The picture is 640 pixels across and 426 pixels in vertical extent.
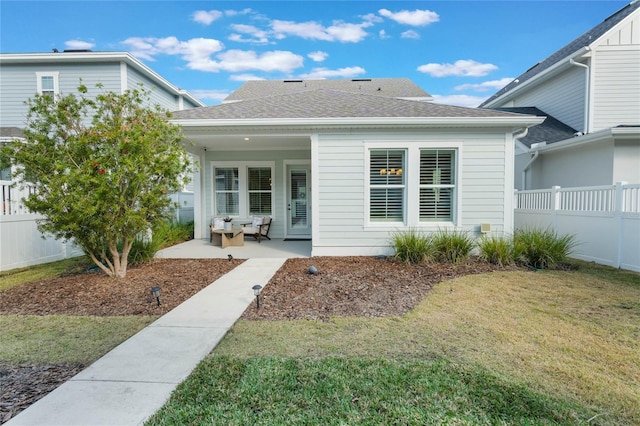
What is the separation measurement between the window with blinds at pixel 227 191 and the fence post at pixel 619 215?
936cm

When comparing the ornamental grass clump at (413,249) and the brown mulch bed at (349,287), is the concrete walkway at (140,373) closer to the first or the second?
the brown mulch bed at (349,287)

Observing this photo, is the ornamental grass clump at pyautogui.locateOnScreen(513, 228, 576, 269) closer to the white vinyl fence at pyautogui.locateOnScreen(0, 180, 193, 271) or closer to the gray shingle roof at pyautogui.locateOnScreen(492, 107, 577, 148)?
the gray shingle roof at pyautogui.locateOnScreen(492, 107, 577, 148)

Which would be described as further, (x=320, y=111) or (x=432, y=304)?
(x=320, y=111)

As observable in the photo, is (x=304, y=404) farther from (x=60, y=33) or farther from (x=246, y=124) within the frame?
(x=60, y=33)

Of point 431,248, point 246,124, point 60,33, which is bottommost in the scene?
point 431,248

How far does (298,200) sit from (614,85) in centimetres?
1122

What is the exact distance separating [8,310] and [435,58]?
19231 mm

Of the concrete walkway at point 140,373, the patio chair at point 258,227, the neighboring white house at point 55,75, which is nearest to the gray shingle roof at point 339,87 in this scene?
the neighboring white house at point 55,75

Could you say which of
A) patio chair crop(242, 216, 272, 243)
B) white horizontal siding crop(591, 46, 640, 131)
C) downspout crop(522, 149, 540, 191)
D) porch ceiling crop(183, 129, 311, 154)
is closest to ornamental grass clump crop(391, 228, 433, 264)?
porch ceiling crop(183, 129, 311, 154)

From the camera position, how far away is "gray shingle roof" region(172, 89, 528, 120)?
7.25 metres

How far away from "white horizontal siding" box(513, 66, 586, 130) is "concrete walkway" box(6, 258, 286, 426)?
1324 centimetres

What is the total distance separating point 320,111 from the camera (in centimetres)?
764

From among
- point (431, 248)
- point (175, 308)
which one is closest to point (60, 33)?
point (175, 308)

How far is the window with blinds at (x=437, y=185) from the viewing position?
7.41 meters
